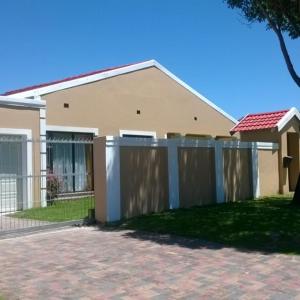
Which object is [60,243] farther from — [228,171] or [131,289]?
[228,171]

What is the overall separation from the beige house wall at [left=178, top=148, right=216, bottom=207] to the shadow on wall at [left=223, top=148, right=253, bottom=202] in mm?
739

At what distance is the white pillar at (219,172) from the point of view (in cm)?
1606

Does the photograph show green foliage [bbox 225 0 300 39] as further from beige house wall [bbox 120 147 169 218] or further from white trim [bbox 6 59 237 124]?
white trim [bbox 6 59 237 124]

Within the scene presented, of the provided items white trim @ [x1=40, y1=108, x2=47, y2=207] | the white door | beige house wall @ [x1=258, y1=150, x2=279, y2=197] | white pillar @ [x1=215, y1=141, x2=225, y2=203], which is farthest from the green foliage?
the white door

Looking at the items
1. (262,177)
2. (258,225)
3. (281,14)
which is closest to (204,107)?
(262,177)

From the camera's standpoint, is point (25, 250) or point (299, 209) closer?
point (25, 250)

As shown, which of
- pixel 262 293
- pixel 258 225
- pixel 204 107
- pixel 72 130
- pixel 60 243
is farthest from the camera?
pixel 204 107

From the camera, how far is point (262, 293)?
6598mm

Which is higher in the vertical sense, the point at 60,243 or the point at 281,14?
the point at 281,14

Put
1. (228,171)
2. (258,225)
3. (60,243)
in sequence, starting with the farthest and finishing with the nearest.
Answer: (228,171) → (258,225) → (60,243)

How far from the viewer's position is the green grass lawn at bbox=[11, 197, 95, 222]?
13008 millimetres

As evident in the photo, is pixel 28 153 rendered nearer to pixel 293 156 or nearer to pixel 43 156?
pixel 43 156

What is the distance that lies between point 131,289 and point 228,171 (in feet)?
34.1

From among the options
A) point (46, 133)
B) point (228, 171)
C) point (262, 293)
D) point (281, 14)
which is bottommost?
point (262, 293)
